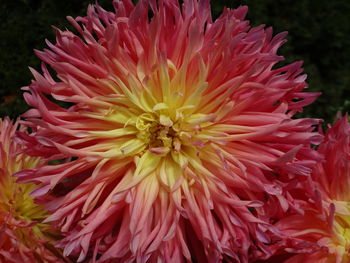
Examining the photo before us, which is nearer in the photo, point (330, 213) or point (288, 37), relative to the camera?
point (330, 213)

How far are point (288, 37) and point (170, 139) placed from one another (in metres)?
1.01

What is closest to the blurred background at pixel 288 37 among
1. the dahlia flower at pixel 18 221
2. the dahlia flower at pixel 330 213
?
the dahlia flower at pixel 18 221

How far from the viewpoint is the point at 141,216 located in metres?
0.55

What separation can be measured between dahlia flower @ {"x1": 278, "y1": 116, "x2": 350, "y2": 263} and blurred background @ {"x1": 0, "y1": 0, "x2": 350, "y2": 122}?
708mm

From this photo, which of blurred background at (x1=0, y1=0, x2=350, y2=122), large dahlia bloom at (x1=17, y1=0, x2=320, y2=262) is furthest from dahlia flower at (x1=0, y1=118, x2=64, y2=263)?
blurred background at (x1=0, y1=0, x2=350, y2=122)

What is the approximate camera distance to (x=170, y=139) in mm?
604

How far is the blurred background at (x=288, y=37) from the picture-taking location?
4.38 ft

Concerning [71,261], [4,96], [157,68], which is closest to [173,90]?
[157,68]

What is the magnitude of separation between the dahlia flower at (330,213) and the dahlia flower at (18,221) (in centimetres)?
35

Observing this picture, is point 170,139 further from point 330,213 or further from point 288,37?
point 288,37

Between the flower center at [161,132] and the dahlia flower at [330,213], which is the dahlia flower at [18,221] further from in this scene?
the dahlia flower at [330,213]

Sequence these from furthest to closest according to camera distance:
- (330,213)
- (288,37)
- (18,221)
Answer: (288,37) → (18,221) → (330,213)

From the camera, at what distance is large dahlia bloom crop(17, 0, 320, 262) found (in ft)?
1.80

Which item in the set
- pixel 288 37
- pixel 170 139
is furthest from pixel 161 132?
pixel 288 37
